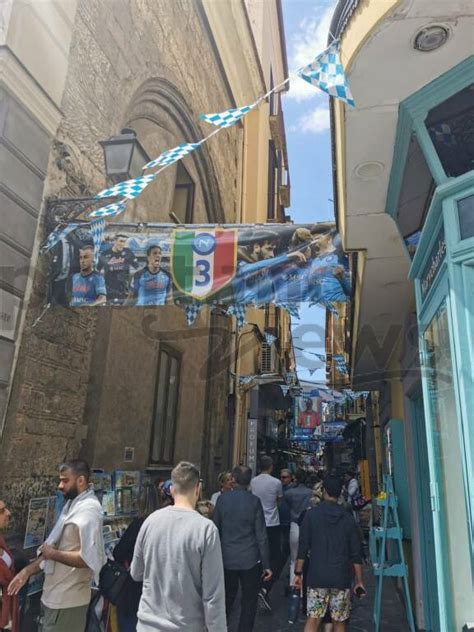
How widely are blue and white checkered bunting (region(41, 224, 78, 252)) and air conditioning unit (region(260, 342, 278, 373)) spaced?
15199 mm

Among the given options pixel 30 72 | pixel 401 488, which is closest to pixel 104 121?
pixel 30 72

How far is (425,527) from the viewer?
6.05 meters

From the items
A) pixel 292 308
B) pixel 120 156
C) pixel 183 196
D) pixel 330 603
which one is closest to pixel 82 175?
pixel 120 156

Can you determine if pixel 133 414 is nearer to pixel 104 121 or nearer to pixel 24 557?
pixel 24 557

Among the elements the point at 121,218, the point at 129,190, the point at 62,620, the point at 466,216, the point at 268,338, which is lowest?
the point at 62,620

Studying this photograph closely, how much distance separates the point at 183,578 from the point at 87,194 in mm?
4761

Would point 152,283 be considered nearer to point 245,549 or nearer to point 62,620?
point 245,549

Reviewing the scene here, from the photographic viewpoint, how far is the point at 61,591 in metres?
3.56

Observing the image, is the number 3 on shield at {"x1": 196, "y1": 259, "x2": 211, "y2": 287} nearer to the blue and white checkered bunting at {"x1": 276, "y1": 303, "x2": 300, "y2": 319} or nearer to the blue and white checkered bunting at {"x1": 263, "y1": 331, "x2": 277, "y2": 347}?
the blue and white checkered bunting at {"x1": 276, "y1": 303, "x2": 300, "y2": 319}

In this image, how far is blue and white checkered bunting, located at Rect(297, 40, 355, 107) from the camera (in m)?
2.89

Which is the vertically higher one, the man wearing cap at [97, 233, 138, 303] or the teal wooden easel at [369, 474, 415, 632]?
the man wearing cap at [97, 233, 138, 303]

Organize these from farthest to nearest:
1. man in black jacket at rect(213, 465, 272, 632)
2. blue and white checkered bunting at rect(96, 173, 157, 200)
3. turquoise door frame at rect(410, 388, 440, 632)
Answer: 1. turquoise door frame at rect(410, 388, 440, 632)
2. man in black jacket at rect(213, 465, 272, 632)
3. blue and white checkered bunting at rect(96, 173, 157, 200)

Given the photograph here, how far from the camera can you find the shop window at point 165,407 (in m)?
9.17

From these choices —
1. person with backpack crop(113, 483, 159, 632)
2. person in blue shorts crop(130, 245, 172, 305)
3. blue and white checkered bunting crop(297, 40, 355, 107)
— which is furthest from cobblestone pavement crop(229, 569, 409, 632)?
blue and white checkered bunting crop(297, 40, 355, 107)
